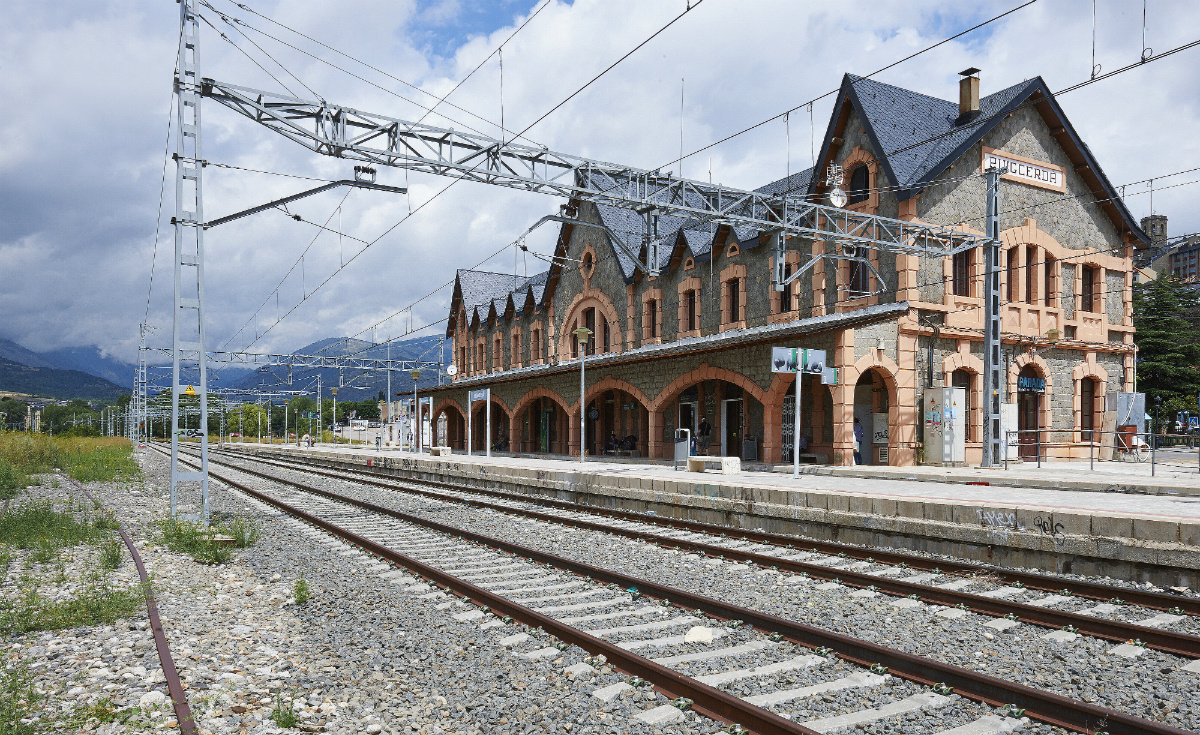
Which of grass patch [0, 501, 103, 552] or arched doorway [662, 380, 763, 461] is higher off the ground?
arched doorway [662, 380, 763, 461]

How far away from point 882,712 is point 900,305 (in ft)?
60.0

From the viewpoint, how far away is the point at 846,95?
24.5 meters

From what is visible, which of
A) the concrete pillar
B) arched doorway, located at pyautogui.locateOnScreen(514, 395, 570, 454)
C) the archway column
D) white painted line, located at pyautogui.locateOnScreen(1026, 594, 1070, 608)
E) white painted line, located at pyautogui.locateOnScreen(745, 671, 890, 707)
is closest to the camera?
white painted line, located at pyautogui.locateOnScreen(745, 671, 890, 707)

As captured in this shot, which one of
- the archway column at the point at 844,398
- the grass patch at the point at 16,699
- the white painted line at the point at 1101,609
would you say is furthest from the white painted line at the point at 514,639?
the archway column at the point at 844,398

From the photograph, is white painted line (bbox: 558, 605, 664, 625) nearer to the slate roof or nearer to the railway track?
the railway track

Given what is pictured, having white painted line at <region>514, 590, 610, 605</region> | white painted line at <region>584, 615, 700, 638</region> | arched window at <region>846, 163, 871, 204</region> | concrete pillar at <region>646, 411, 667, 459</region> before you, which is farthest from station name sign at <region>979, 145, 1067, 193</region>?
white painted line at <region>584, 615, 700, 638</region>

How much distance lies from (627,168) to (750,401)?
12.6 meters

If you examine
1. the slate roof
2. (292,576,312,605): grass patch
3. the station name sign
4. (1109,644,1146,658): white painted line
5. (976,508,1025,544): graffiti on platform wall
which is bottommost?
(292,576,312,605): grass patch

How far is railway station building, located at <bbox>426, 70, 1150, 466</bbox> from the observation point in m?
22.5

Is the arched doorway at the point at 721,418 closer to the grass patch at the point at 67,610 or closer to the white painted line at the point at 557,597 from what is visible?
the white painted line at the point at 557,597

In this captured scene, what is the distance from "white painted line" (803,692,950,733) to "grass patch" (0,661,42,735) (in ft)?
14.6

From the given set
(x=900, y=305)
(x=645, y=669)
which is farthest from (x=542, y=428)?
(x=645, y=669)

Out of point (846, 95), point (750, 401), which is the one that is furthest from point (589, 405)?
point (846, 95)

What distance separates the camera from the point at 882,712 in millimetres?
4832
